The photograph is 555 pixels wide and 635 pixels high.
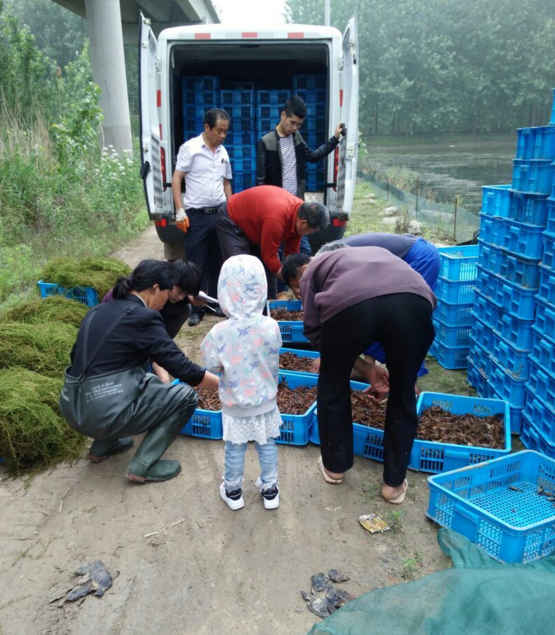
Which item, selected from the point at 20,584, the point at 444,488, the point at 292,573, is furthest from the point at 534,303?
the point at 20,584

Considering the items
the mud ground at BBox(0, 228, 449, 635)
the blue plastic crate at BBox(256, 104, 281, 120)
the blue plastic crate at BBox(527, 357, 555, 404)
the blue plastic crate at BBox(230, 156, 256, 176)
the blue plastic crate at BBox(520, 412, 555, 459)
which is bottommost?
the mud ground at BBox(0, 228, 449, 635)

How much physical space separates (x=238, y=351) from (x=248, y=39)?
12.8ft

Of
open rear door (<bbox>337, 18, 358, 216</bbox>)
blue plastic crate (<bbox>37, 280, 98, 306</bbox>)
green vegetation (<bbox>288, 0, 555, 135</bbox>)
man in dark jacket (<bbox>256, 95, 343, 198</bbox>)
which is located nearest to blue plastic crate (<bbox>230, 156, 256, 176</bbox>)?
man in dark jacket (<bbox>256, 95, 343, 198</bbox>)

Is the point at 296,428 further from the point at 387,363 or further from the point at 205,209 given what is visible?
the point at 205,209

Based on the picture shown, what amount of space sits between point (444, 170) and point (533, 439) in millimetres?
18697

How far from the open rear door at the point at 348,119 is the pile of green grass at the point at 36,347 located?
297cm

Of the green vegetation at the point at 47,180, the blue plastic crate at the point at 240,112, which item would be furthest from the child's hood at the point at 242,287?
the blue plastic crate at the point at 240,112

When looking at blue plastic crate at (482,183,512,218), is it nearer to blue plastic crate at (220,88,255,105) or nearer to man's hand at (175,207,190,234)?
man's hand at (175,207,190,234)

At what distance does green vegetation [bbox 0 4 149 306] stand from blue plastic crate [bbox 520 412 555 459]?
15.8ft

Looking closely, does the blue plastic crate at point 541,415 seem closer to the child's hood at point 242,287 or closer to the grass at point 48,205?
the child's hood at point 242,287

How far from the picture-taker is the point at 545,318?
11.1ft

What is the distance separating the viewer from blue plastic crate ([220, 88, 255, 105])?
21.9 ft

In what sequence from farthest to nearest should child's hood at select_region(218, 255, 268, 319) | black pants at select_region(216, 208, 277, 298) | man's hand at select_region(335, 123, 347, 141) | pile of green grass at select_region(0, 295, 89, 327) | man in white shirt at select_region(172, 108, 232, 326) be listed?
1. man's hand at select_region(335, 123, 347, 141)
2. man in white shirt at select_region(172, 108, 232, 326)
3. black pants at select_region(216, 208, 277, 298)
4. pile of green grass at select_region(0, 295, 89, 327)
5. child's hood at select_region(218, 255, 268, 319)

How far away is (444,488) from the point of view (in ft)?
9.18
